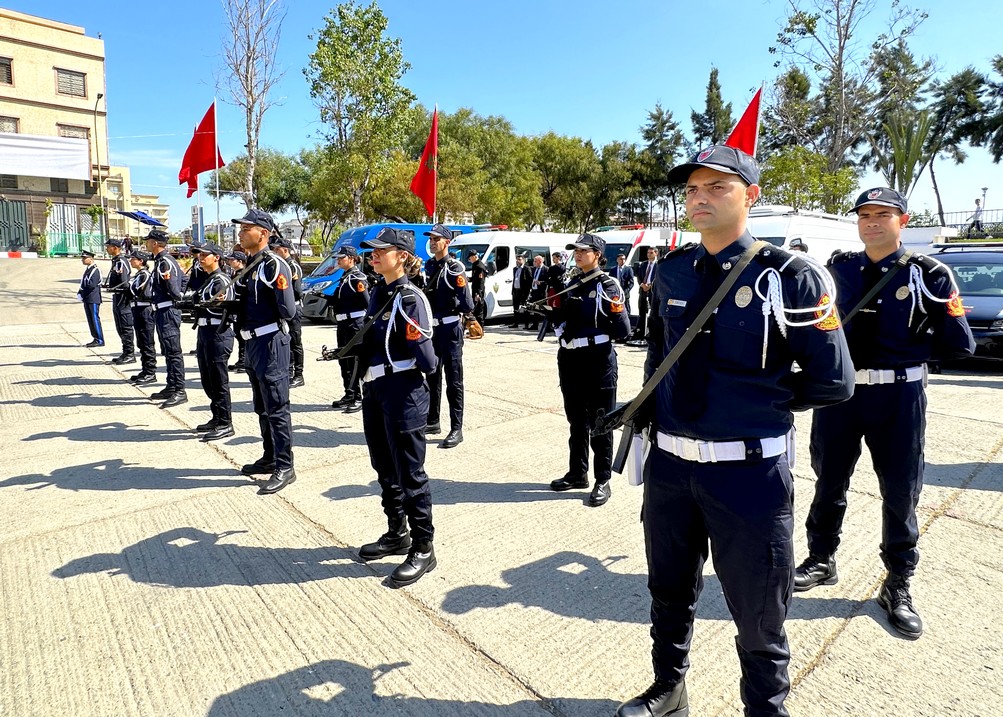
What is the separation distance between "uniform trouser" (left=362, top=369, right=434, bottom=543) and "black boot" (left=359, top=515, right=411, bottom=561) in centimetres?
17

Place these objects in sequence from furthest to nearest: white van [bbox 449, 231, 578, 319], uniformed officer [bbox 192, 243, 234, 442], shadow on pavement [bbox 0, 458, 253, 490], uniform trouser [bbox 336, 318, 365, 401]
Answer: white van [bbox 449, 231, 578, 319], uniform trouser [bbox 336, 318, 365, 401], uniformed officer [bbox 192, 243, 234, 442], shadow on pavement [bbox 0, 458, 253, 490]

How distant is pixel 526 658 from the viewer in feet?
9.38

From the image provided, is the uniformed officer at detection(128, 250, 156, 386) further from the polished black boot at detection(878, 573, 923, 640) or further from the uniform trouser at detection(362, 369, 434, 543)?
the polished black boot at detection(878, 573, 923, 640)

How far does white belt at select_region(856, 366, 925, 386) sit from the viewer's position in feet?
10.2

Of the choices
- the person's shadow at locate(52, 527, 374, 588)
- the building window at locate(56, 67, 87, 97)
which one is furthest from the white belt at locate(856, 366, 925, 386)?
the building window at locate(56, 67, 87, 97)

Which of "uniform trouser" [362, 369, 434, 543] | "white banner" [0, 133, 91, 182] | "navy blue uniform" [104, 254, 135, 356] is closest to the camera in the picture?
"uniform trouser" [362, 369, 434, 543]

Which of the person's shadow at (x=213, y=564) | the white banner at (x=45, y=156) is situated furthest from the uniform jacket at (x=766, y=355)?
the white banner at (x=45, y=156)

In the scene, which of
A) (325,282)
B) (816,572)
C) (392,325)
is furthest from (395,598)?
(325,282)

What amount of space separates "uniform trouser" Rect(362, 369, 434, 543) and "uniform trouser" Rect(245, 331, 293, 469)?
1.63m

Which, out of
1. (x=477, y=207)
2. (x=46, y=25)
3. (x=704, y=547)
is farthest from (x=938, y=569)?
(x=46, y=25)

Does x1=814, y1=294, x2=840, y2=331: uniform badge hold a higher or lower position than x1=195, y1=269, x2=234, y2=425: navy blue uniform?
higher

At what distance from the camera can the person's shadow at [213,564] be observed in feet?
11.6

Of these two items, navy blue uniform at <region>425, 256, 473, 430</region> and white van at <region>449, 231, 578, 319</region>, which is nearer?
navy blue uniform at <region>425, 256, 473, 430</region>

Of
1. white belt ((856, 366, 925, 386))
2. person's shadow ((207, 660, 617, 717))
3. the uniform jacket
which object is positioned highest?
the uniform jacket
